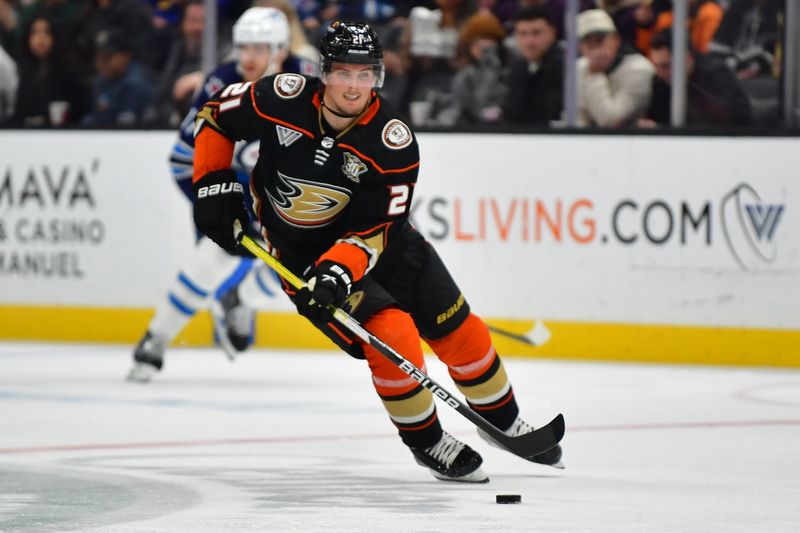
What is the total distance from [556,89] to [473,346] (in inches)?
129

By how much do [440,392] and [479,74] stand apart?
3.68 metres

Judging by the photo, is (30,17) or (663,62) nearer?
(663,62)

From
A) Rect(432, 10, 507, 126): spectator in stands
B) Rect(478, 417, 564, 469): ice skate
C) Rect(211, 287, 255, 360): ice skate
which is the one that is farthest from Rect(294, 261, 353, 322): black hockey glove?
Rect(432, 10, 507, 126): spectator in stands

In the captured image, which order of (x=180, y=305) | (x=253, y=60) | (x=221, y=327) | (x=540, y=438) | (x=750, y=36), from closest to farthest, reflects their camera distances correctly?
(x=540, y=438)
(x=253, y=60)
(x=180, y=305)
(x=750, y=36)
(x=221, y=327)

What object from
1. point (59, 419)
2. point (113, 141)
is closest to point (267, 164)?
A: point (59, 419)

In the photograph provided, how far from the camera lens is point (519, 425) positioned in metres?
4.62

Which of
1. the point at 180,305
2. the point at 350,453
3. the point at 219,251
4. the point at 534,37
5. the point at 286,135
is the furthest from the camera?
the point at 534,37

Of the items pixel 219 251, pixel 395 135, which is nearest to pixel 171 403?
pixel 219 251

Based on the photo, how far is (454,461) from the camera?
4332 millimetres

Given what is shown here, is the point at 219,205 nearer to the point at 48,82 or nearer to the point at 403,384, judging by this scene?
the point at 403,384

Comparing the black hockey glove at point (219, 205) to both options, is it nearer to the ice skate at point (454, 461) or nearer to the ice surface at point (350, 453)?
the ice surface at point (350, 453)

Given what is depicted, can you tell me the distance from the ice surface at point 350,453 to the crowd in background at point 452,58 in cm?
111

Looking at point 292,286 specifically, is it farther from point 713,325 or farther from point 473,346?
point 713,325

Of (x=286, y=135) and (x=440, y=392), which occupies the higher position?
(x=286, y=135)
